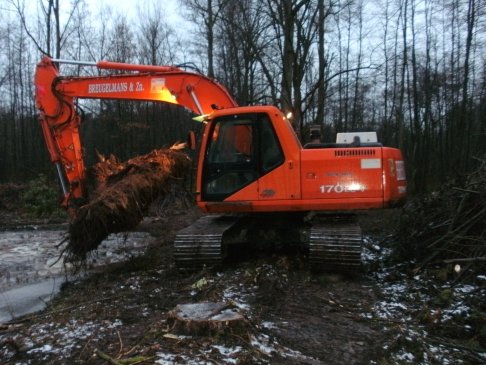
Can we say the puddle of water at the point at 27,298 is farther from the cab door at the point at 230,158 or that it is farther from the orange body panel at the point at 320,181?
the orange body panel at the point at 320,181

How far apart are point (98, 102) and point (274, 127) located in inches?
1018

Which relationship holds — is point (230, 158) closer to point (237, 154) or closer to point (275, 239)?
point (237, 154)

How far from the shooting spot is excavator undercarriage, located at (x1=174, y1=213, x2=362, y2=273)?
677 centimetres

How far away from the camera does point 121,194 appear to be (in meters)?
7.88

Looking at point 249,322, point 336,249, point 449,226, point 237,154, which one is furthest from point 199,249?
point 449,226

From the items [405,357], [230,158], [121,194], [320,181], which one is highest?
[230,158]

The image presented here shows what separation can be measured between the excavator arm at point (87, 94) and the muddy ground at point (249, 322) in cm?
235

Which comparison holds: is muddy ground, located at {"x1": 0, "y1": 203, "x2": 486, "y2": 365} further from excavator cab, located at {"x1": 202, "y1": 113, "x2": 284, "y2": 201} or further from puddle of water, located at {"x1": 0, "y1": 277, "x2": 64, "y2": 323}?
excavator cab, located at {"x1": 202, "y1": 113, "x2": 284, "y2": 201}

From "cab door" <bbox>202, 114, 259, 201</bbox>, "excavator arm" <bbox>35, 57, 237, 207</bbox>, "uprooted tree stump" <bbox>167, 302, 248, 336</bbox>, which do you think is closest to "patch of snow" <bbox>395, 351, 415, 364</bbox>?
"uprooted tree stump" <bbox>167, 302, 248, 336</bbox>

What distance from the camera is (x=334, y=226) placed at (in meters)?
7.19

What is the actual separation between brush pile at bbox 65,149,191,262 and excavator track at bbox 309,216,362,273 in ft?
9.87

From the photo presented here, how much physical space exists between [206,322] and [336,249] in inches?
112

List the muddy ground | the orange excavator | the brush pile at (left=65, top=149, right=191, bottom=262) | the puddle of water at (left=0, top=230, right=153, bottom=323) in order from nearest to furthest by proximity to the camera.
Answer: the muddy ground, the puddle of water at (left=0, top=230, right=153, bottom=323), the orange excavator, the brush pile at (left=65, top=149, right=191, bottom=262)

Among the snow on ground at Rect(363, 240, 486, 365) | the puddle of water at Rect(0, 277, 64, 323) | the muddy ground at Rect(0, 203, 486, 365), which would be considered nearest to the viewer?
the muddy ground at Rect(0, 203, 486, 365)
